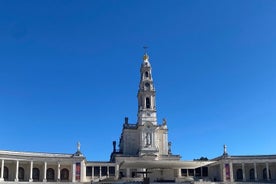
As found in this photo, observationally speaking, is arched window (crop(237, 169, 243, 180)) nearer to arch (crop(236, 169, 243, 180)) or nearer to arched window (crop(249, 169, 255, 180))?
arch (crop(236, 169, 243, 180))

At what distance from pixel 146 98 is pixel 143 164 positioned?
2596cm

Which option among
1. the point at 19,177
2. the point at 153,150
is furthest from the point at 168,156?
the point at 19,177

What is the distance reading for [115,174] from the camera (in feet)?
290

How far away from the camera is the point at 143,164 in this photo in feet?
240

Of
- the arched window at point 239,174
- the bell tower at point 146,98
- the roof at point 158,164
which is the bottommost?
the arched window at point 239,174

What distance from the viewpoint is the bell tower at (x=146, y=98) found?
310ft

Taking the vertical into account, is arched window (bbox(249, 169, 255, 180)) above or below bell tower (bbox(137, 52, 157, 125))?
below

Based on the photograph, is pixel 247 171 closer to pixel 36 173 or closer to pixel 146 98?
pixel 146 98

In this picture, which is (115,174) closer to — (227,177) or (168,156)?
(168,156)

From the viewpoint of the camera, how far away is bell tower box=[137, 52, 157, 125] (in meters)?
94.4

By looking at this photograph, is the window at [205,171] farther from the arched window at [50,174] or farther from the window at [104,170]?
the arched window at [50,174]

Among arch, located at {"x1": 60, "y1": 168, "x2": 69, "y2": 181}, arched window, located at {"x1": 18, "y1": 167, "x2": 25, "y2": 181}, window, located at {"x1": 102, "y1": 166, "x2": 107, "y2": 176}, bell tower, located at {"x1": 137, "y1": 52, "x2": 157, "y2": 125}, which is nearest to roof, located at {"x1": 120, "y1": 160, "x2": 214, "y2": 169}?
window, located at {"x1": 102, "y1": 166, "x2": 107, "y2": 176}

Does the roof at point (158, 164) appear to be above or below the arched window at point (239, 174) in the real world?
above

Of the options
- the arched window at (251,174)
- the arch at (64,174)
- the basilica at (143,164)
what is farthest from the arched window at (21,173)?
the arched window at (251,174)
